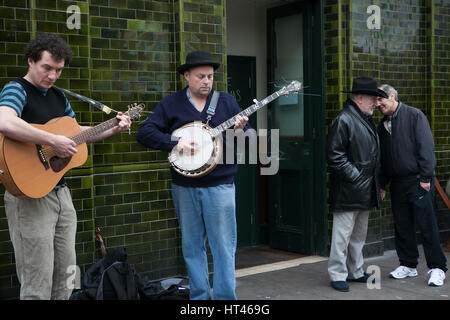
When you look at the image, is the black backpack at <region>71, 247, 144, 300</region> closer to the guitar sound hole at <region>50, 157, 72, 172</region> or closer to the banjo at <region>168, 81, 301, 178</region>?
the banjo at <region>168, 81, 301, 178</region>

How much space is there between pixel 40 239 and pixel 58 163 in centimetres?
52

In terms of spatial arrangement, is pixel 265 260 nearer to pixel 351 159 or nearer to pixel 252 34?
pixel 351 159

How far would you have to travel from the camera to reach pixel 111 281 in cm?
486

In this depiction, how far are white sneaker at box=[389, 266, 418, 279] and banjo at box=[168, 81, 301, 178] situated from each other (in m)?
2.72

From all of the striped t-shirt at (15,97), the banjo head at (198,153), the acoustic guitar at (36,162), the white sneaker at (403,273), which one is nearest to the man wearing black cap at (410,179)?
the white sneaker at (403,273)

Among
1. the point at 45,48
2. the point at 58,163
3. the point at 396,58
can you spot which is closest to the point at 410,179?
the point at 396,58

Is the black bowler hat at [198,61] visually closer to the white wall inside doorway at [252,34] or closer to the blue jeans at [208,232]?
the blue jeans at [208,232]

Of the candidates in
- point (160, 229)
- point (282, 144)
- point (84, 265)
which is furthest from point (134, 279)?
point (282, 144)

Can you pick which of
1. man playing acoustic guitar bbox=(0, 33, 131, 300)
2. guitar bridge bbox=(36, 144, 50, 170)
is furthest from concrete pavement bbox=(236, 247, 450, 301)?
guitar bridge bbox=(36, 144, 50, 170)

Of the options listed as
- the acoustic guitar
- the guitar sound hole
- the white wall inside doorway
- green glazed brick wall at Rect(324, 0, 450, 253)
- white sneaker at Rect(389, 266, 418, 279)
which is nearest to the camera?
the acoustic guitar

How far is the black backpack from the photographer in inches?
191

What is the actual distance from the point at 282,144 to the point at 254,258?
1429 millimetres
